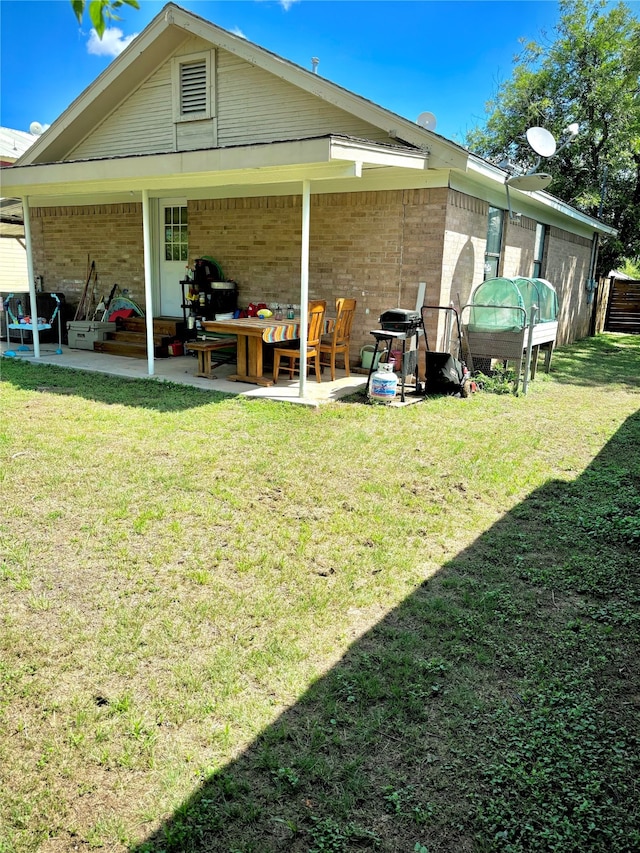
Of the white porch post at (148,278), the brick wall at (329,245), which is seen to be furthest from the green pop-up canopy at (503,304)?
the white porch post at (148,278)

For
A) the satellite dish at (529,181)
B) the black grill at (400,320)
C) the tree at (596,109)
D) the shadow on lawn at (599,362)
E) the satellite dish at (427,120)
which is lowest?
the shadow on lawn at (599,362)

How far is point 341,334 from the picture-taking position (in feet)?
28.6

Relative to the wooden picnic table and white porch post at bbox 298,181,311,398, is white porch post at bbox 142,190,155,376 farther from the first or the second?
white porch post at bbox 298,181,311,398

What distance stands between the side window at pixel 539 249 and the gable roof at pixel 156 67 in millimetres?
5537

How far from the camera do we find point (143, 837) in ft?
6.41

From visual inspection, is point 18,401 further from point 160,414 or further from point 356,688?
point 356,688

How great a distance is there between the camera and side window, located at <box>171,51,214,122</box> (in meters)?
10.5

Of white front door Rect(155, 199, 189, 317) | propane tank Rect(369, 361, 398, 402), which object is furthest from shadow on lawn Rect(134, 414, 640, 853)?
white front door Rect(155, 199, 189, 317)

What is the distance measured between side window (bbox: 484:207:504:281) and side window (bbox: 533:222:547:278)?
96.1 inches

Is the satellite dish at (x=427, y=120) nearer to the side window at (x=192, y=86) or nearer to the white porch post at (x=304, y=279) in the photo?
the side window at (x=192, y=86)

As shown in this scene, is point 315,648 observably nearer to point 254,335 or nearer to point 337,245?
point 254,335

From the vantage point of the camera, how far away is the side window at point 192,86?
10.5 meters

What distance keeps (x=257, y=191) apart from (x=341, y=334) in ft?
10.6

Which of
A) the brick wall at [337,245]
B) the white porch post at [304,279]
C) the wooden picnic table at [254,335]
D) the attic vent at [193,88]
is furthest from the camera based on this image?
the attic vent at [193,88]
